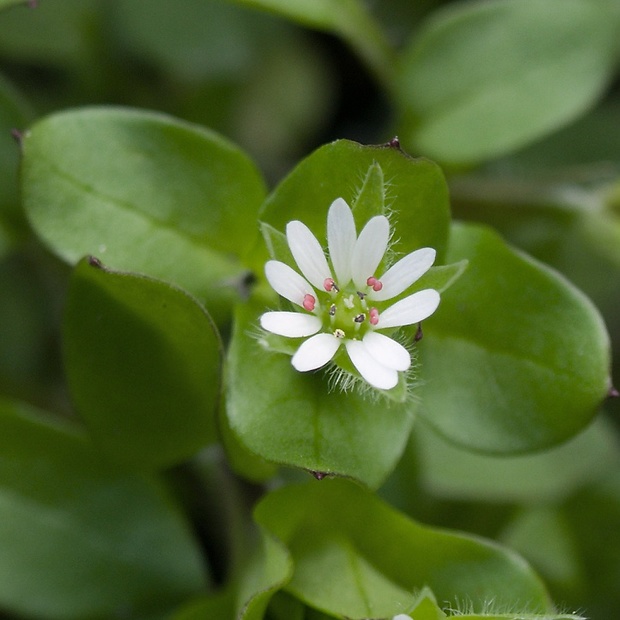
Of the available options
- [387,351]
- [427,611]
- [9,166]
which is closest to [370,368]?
[387,351]

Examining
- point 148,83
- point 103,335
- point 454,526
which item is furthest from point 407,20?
point 103,335

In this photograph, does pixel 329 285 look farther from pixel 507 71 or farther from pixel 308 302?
pixel 507 71

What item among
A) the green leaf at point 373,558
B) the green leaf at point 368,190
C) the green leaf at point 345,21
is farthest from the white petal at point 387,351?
the green leaf at point 345,21

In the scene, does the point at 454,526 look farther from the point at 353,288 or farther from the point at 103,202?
the point at 103,202

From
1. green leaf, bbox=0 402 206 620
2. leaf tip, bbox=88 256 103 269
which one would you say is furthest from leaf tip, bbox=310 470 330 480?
green leaf, bbox=0 402 206 620

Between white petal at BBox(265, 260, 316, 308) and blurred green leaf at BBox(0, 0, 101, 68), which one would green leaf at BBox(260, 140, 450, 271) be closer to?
white petal at BBox(265, 260, 316, 308)
